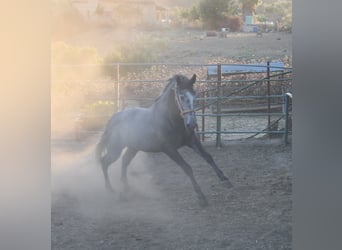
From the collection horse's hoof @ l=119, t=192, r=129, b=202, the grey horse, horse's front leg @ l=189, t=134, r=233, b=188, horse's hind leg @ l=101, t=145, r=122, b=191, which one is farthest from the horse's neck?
horse's hoof @ l=119, t=192, r=129, b=202

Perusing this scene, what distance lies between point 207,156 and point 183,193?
0.18 meters

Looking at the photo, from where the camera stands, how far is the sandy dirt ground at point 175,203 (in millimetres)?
2037

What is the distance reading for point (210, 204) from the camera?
6.87ft

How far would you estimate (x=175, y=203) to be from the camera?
209cm

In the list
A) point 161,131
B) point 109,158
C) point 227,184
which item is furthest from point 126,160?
point 227,184

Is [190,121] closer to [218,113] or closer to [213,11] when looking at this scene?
[218,113]

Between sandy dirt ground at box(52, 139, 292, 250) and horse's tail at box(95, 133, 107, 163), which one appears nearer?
sandy dirt ground at box(52, 139, 292, 250)

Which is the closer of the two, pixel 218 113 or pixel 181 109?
pixel 181 109

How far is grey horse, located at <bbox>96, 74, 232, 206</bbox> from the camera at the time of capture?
209 cm

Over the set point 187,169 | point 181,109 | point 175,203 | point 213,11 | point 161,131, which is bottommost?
point 175,203

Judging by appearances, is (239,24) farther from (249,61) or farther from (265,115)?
(265,115)

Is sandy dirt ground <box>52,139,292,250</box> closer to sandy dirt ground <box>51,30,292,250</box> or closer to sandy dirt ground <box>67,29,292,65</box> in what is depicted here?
sandy dirt ground <box>51,30,292,250</box>

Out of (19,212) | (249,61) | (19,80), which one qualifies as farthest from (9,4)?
(249,61)

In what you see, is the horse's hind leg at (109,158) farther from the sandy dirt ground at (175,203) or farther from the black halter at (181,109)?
the black halter at (181,109)
